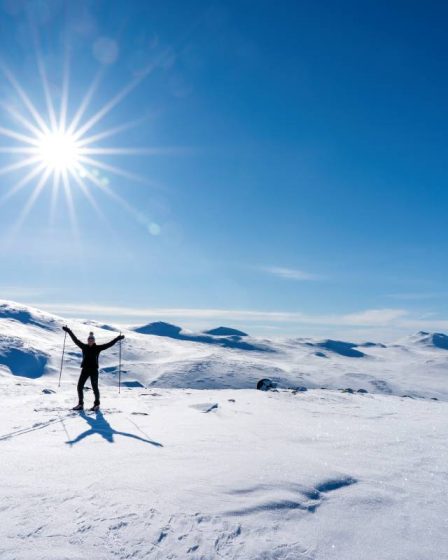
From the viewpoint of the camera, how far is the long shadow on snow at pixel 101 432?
838 centimetres

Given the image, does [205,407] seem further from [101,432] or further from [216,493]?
[216,493]

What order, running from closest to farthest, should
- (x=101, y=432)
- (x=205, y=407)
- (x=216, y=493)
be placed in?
(x=216, y=493), (x=101, y=432), (x=205, y=407)

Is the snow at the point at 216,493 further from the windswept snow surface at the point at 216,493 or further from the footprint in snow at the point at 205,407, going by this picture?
the footprint in snow at the point at 205,407

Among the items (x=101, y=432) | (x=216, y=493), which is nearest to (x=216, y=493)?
(x=216, y=493)

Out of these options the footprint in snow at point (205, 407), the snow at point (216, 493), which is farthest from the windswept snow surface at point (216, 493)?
the footprint in snow at point (205, 407)

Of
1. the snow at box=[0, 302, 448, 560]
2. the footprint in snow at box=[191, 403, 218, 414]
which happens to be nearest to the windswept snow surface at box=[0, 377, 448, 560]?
the snow at box=[0, 302, 448, 560]

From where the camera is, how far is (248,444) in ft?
28.0

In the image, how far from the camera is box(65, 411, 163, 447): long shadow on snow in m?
8.38

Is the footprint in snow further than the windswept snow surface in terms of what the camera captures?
Yes

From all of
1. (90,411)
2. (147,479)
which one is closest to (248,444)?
(147,479)

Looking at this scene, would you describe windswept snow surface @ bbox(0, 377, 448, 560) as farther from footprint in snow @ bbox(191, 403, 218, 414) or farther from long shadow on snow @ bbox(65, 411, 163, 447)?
footprint in snow @ bbox(191, 403, 218, 414)

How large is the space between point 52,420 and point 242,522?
7757 mm

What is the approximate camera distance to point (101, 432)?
9.34m

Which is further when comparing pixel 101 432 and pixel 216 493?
pixel 101 432
